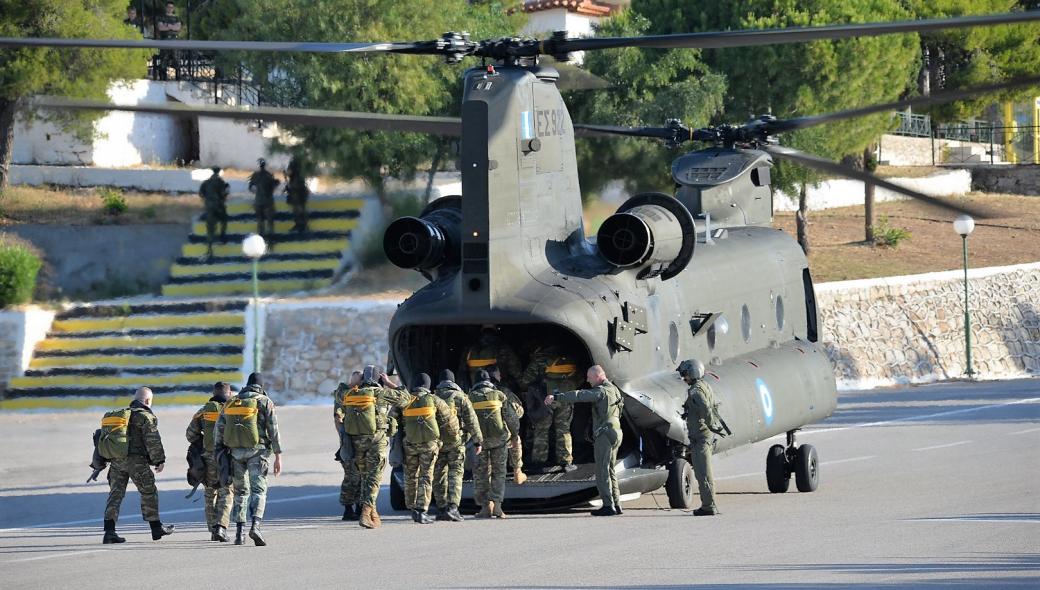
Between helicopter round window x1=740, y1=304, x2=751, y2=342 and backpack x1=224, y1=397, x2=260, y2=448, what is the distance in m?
6.86

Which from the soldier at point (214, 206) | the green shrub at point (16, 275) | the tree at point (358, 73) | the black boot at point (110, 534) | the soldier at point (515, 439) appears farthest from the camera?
the soldier at point (214, 206)

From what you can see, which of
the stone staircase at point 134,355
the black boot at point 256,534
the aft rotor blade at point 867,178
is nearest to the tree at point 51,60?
the stone staircase at point 134,355

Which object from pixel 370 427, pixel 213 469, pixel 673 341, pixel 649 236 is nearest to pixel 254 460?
pixel 213 469

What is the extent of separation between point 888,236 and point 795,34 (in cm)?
3238

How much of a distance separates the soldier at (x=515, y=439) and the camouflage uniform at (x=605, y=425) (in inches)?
22.8

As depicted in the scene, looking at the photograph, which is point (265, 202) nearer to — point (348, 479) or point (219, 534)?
point (348, 479)

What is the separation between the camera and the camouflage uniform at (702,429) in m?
16.6

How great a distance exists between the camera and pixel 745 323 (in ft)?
64.3

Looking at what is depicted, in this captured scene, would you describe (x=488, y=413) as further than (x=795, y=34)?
Yes

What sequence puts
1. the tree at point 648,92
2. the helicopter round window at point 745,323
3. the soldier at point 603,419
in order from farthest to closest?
the tree at point 648,92 < the helicopter round window at point 745,323 < the soldier at point 603,419

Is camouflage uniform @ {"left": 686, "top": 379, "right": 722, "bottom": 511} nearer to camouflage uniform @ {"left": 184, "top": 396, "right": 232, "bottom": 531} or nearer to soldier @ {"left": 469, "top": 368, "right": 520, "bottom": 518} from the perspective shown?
soldier @ {"left": 469, "top": 368, "right": 520, "bottom": 518}

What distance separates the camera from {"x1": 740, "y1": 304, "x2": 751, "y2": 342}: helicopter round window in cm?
1952

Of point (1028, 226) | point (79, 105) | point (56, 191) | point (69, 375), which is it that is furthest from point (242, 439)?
point (1028, 226)

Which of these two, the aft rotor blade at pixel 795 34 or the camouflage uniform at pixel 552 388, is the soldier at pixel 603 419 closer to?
the camouflage uniform at pixel 552 388
